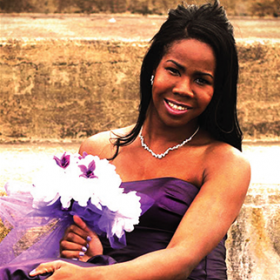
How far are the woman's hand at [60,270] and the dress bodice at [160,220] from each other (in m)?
0.34

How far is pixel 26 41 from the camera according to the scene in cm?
392

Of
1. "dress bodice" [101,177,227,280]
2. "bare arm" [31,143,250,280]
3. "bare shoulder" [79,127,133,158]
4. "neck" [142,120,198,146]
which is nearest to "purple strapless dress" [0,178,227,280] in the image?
"dress bodice" [101,177,227,280]

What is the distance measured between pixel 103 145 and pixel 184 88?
1.93ft

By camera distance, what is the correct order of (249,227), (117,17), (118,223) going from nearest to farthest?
(118,223)
(249,227)
(117,17)

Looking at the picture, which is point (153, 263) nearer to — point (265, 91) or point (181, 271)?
point (181, 271)

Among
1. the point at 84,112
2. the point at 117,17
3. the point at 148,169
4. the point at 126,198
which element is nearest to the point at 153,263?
the point at 126,198

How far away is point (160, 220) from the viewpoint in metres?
→ 2.49

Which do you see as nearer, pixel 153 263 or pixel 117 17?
pixel 153 263

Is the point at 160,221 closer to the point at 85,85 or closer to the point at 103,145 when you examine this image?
the point at 103,145

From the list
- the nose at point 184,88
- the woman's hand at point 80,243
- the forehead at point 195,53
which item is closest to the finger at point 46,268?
the woman's hand at point 80,243

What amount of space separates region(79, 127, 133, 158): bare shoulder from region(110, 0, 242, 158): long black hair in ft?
1.01

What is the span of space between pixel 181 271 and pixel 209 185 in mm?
360

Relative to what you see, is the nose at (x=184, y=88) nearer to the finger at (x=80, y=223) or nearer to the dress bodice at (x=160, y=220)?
the dress bodice at (x=160, y=220)

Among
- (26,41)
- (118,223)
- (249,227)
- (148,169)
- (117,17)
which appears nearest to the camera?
(118,223)
